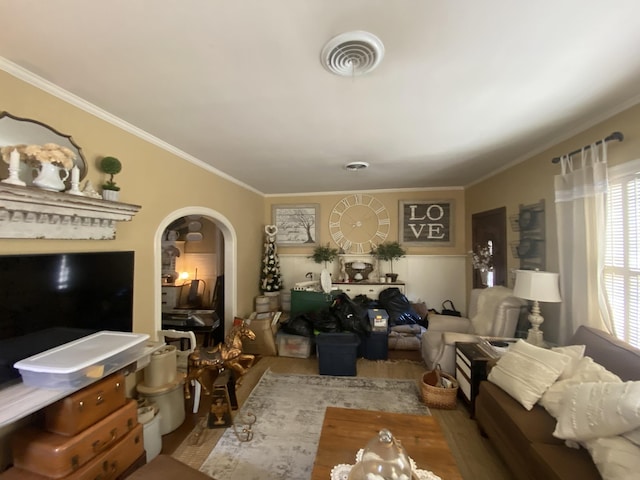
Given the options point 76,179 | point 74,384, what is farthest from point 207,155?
point 74,384

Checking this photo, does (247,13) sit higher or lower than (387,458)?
higher

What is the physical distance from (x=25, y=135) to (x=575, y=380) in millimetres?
3389

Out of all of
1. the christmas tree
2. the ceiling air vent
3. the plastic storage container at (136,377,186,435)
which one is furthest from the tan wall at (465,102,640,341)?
the plastic storage container at (136,377,186,435)

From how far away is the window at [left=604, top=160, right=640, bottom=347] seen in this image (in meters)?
1.79

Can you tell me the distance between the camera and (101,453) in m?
1.43

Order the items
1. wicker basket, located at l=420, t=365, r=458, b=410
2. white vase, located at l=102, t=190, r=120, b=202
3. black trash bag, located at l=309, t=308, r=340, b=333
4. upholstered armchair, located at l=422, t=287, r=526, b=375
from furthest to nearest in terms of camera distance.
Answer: black trash bag, located at l=309, t=308, r=340, b=333
upholstered armchair, located at l=422, t=287, r=526, b=375
wicker basket, located at l=420, t=365, r=458, b=410
white vase, located at l=102, t=190, r=120, b=202

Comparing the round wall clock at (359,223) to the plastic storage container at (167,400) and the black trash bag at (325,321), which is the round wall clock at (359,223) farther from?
the plastic storage container at (167,400)

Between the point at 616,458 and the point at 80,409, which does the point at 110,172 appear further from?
the point at 616,458

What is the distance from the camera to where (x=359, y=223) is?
4797 millimetres

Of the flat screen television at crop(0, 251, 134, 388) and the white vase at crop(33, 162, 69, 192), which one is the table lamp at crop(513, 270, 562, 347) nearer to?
the flat screen television at crop(0, 251, 134, 388)

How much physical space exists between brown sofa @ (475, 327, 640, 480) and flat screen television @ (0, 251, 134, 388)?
262 cm

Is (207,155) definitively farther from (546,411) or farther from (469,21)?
(546,411)

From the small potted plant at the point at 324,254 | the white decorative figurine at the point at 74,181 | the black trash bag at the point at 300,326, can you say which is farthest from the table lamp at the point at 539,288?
the white decorative figurine at the point at 74,181

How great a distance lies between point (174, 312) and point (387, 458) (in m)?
4.02
